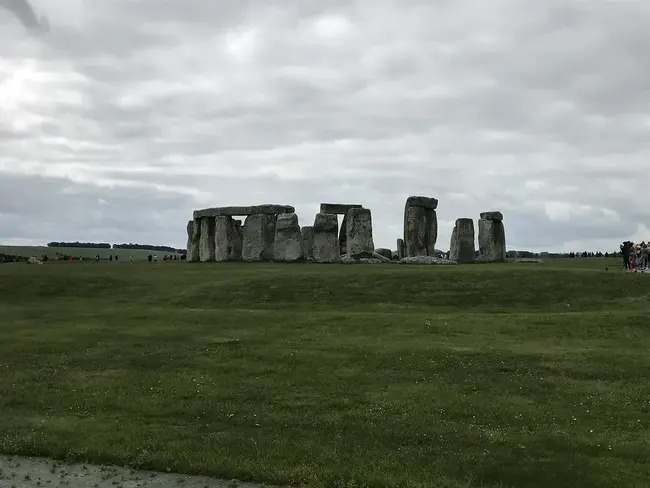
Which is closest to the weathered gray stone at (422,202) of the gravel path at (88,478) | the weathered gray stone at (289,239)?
the weathered gray stone at (289,239)

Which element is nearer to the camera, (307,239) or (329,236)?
(329,236)

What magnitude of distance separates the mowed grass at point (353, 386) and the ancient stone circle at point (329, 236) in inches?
609

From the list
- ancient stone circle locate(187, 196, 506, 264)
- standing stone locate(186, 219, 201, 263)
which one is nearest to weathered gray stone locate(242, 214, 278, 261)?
ancient stone circle locate(187, 196, 506, 264)

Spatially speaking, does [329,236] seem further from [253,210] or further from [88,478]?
[88,478]

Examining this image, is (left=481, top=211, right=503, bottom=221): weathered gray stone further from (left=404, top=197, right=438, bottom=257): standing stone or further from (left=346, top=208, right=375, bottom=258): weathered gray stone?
(left=346, top=208, right=375, bottom=258): weathered gray stone

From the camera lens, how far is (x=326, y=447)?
9898 mm

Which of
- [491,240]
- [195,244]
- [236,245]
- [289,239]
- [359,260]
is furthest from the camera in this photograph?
[195,244]

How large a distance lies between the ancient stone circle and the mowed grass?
1546 cm

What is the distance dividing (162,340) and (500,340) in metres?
8.51

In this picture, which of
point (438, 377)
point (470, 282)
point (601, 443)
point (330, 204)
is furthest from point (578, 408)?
point (330, 204)

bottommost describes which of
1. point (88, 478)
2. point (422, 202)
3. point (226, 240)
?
point (88, 478)

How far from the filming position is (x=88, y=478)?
9.14 metres

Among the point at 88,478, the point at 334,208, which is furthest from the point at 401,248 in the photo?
the point at 88,478

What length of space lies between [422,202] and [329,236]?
7.01 m
